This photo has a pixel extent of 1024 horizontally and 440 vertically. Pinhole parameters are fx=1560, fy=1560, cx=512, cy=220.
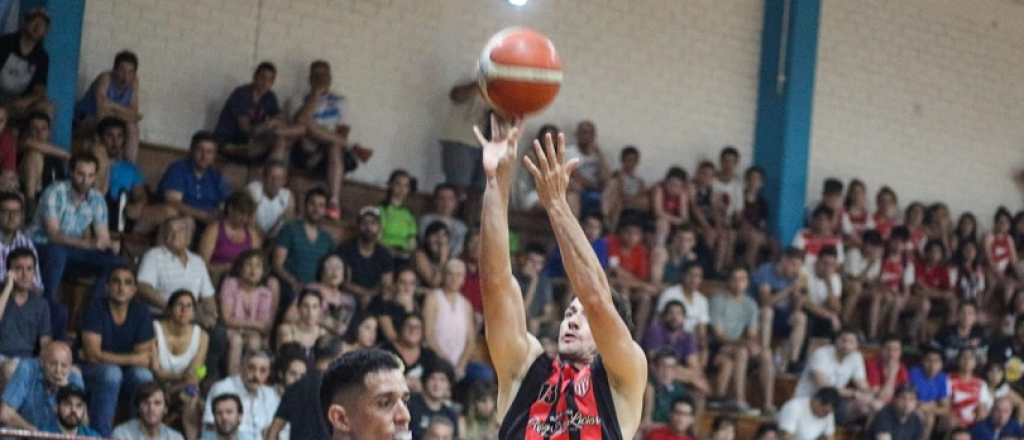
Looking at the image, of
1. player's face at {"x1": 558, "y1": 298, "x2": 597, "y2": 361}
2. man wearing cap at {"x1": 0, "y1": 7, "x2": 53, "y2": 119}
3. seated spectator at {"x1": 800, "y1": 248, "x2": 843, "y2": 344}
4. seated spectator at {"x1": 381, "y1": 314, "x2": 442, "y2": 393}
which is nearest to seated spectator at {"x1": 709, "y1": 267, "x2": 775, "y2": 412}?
seated spectator at {"x1": 800, "y1": 248, "x2": 843, "y2": 344}

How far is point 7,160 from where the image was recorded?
31.5 feet

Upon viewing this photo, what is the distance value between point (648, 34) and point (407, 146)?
267 centimetres

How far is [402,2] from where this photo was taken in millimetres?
12875

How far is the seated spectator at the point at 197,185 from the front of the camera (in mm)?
10531

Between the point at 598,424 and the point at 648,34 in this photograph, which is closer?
the point at 598,424

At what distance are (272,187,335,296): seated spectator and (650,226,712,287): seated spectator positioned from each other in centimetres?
282

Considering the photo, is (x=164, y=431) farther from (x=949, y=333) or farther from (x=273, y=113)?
(x=949, y=333)

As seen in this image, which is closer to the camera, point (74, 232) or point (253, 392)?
point (253, 392)

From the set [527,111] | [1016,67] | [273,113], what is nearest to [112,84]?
[273,113]

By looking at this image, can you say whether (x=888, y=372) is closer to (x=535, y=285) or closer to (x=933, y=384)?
(x=933, y=384)

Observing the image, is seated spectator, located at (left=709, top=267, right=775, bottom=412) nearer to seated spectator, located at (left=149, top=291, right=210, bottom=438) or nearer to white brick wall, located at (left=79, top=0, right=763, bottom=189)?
white brick wall, located at (left=79, top=0, right=763, bottom=189)

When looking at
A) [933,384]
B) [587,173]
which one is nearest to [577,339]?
[587,173]

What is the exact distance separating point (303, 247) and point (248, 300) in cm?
86

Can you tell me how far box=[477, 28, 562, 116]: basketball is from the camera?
529 centimetres
